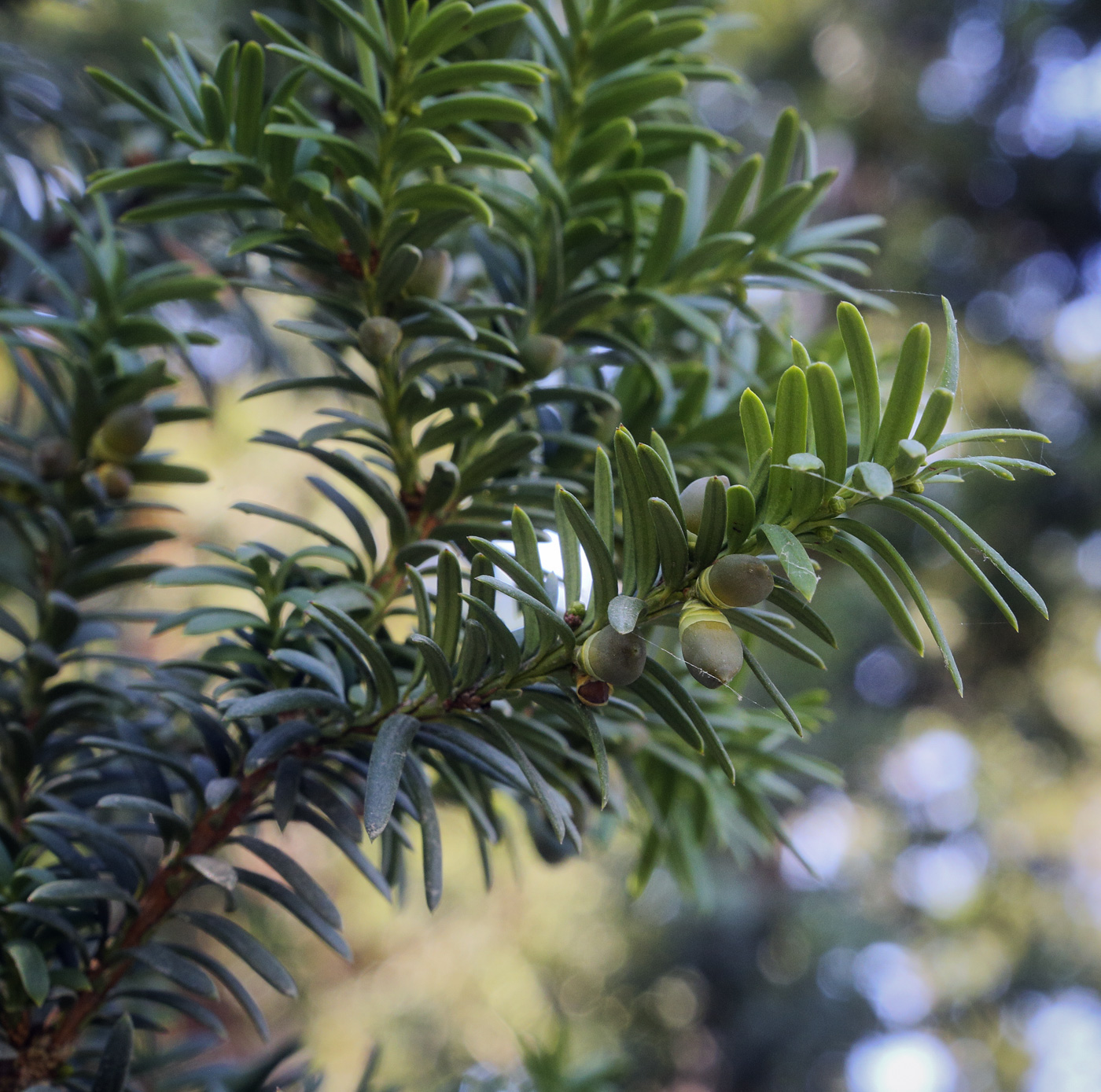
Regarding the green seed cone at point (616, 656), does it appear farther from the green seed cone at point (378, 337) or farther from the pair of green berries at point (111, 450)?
the pair of green berries at point (111, 450)

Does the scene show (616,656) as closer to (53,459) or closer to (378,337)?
(378,337)

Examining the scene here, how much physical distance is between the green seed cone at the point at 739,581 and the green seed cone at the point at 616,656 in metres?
0.04

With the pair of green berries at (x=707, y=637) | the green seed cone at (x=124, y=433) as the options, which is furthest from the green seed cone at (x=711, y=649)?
the green seed cone at (x=124, y=433)

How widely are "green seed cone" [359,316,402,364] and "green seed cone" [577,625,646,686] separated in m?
0.22

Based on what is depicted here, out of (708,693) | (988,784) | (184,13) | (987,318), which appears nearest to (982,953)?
(988,784)

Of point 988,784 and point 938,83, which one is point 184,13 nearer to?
point 938,83

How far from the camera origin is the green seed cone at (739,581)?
334mm

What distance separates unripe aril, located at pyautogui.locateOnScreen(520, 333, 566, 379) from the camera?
0.52 m

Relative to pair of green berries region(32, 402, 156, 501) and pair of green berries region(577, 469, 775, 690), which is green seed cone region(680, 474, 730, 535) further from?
pair of green berries region(32, 402, 156, 501)

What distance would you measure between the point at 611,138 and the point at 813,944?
97.4 inches

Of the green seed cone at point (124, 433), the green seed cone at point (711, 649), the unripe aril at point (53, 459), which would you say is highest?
the green seed cone at point (711, 649)

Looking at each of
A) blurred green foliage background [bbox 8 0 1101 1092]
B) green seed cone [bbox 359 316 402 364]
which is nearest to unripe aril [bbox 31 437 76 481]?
green seed cone [bbox 359 316 402 364]

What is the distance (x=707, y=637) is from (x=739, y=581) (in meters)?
0.02

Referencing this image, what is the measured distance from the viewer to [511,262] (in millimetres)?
588
